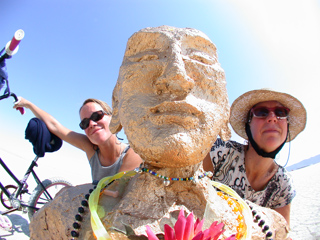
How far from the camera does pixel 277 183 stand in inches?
83.9

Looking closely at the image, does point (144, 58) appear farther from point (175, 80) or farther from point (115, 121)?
point (115, 121)

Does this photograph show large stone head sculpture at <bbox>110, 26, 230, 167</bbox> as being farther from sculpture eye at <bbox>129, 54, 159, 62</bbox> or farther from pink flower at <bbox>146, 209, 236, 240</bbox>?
pink flower at <bbox>146, 209, 236, 240</bbox>

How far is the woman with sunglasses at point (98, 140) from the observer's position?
243cm

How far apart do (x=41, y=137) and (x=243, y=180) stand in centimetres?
230

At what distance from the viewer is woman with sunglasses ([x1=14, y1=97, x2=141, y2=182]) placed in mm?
2428

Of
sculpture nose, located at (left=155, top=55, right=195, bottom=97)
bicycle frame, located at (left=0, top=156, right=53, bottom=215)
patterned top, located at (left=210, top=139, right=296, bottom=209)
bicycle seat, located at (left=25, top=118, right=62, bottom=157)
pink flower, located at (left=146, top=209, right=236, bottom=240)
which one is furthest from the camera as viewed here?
bicycle frame, located at (left=0, top=156, right=53, bottom=215)

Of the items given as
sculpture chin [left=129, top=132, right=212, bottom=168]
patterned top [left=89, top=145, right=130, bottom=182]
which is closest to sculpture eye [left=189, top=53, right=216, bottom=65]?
sculpture chin [left=129, top=132, right=212, bottom=168]

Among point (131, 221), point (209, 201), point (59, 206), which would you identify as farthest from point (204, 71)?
point (59, 206)

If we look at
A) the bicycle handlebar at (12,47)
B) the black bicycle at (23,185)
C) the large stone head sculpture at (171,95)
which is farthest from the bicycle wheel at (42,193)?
the large stone head sculpture at (171,95)

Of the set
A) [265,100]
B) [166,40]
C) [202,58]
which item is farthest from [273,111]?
[166,40]

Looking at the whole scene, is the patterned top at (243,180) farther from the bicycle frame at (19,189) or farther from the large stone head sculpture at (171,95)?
the bicycle frame at (19,189)

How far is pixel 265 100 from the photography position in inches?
87.1

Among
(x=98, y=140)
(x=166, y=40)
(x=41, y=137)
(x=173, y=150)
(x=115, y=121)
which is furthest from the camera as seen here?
(x=41, y=137)

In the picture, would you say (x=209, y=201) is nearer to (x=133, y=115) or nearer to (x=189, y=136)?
(x=189, y=136)
